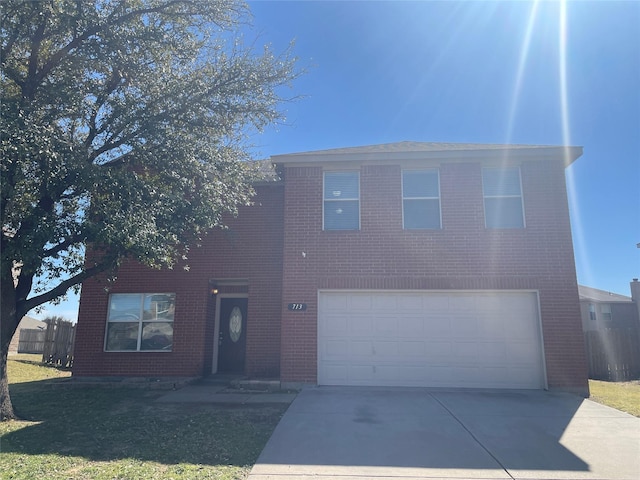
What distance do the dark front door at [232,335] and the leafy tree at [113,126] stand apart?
391 cm

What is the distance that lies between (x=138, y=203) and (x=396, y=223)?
19.5 ft

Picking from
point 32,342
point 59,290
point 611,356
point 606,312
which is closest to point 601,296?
point 606,312

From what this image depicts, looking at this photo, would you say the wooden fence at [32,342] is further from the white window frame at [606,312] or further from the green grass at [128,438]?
the white window frame at [606,312]

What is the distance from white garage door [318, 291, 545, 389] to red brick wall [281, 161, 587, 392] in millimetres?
313

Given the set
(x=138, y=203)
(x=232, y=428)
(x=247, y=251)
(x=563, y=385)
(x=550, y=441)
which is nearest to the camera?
(x=550, y=441)

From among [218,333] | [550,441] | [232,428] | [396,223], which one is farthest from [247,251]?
[550,441]

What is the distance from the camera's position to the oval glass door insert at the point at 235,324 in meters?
12.9

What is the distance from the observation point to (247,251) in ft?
40.3

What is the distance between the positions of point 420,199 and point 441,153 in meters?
1.24

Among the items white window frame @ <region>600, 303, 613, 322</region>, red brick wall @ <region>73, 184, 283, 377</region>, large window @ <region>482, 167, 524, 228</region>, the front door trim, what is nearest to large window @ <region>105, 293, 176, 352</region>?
red brick wall @ <region>73, 184, 283, 377</region>

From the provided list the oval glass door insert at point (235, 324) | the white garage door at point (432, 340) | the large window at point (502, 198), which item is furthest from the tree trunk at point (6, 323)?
the large window at point (502, 198)

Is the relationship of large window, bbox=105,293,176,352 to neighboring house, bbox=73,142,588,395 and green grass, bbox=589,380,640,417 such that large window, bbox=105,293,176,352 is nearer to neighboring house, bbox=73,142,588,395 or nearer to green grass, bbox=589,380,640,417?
neighboring house, bbox=73,142,588,395

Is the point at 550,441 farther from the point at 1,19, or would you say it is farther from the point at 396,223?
the point at 1,19

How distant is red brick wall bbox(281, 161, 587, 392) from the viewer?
1029cm
